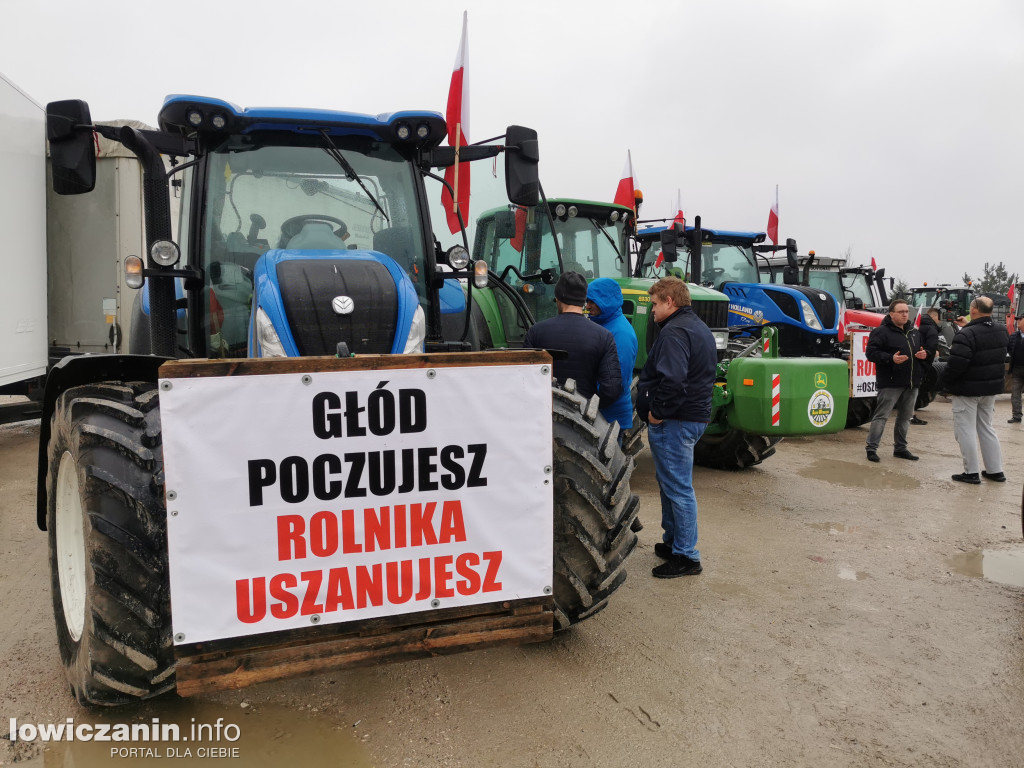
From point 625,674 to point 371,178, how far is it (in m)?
2.76

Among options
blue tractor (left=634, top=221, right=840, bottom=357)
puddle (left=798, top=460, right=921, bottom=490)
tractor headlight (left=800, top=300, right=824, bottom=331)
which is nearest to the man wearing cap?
puddle (left=798, top=460, right=921, bottom=490)

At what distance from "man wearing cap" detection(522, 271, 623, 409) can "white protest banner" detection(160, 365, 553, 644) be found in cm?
190

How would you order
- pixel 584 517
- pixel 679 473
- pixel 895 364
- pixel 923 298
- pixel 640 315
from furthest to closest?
pixel 923 298 → pixel 895 364 → pixel 640 315 → pixel 679 473 → pixel 584 517

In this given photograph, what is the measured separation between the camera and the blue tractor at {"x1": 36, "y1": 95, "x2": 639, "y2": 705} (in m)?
2.53

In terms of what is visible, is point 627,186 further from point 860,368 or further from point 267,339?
point 267,339

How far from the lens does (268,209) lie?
155 inches

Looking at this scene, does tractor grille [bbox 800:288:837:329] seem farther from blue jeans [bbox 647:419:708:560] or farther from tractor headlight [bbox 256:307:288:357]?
tractor headlight [bbox 256:307:288:357]

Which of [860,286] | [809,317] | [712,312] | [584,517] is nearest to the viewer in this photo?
[584,517]

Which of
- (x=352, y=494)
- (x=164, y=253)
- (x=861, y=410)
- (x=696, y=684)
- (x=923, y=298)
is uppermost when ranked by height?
(x=164, y=253)

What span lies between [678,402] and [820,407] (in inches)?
97.7

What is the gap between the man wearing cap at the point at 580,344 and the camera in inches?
184

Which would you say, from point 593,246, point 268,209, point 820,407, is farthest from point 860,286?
point 268,209

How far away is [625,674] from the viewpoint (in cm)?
334

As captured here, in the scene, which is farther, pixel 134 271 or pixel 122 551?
pixel 134 271
